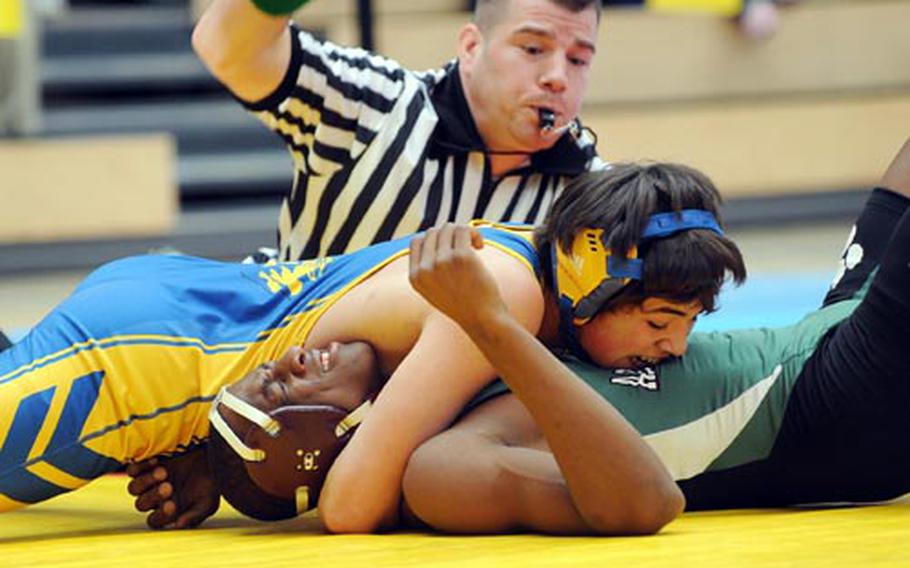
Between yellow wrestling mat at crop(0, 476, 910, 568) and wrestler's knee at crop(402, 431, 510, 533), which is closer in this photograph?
yellow wrestling mat at crop(0, 476, 910, 568)

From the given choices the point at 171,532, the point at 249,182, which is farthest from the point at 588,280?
the point at 249,182

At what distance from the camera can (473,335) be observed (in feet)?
8.01

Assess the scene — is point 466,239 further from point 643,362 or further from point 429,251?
point 643,362

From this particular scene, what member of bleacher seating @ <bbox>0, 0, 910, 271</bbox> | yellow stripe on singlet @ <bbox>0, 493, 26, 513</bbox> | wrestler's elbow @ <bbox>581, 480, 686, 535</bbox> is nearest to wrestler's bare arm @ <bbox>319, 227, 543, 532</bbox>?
wrestler's elbow @ <bbox>581, 480, 686, 535</bbox>

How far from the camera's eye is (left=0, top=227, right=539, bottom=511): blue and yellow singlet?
2738mm

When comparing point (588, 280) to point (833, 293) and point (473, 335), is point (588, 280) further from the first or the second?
point (833, 293)

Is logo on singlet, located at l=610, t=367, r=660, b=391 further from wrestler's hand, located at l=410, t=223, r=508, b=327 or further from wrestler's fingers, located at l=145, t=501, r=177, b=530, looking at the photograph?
wrestler's fingers, located at l=145, t=501, r=177, b=530

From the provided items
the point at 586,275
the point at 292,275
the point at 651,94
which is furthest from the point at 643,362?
the point at 651,94

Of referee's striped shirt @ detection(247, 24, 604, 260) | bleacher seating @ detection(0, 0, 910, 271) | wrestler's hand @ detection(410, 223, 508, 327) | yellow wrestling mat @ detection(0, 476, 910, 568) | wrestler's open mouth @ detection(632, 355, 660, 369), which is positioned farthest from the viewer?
bleacher seating @ detection(0, 0, 910, 271)

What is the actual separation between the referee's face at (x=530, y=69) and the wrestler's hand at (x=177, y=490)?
103 centimetres

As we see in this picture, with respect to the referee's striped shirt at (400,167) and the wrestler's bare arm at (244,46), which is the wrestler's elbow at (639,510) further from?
the referee's striped shirt at (400,167)

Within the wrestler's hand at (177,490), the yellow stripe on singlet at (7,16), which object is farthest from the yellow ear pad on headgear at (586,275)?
the yellow stripe on singlet at (7,16)

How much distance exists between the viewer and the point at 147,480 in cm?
288

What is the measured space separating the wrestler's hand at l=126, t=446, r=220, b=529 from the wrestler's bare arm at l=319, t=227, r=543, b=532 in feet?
1.03
